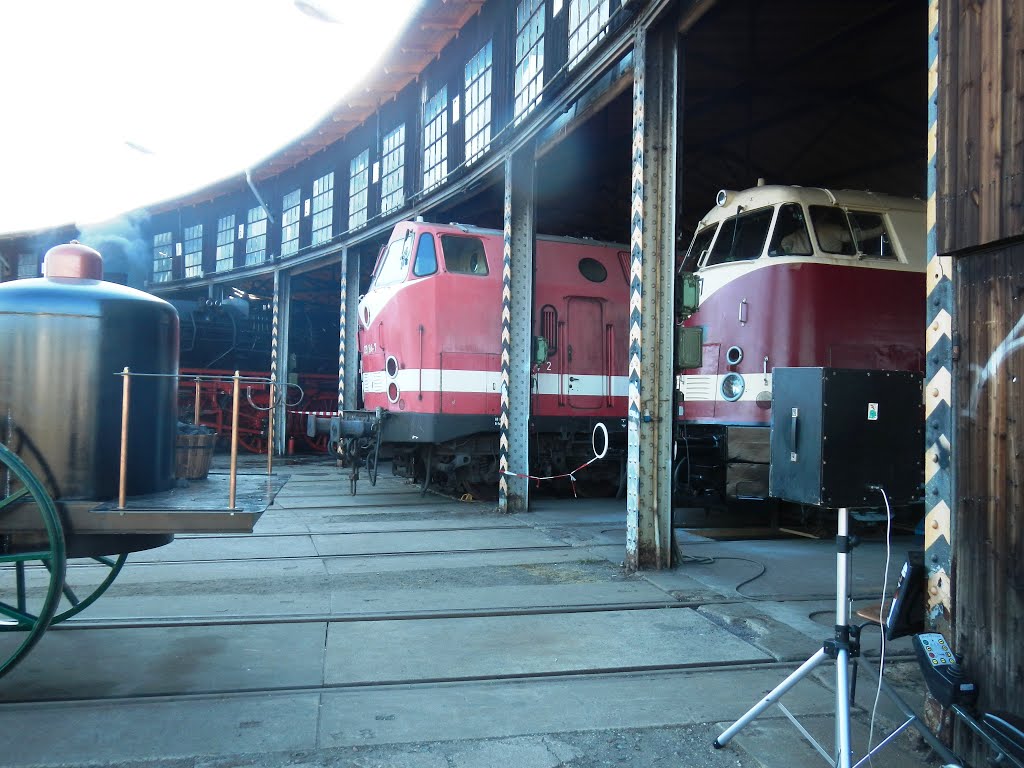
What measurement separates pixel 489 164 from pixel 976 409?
28.1 ft

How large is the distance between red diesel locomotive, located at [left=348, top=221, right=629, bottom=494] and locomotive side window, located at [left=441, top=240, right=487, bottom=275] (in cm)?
2

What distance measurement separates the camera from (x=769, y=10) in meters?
7.64

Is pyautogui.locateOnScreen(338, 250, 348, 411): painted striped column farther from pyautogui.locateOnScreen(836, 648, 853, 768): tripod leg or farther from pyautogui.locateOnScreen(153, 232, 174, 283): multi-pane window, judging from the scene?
pyautogui.locateOnScreen(836, 648, 853, 768): tripod leg

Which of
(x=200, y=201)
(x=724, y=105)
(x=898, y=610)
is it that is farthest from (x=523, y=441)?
(x=200, y=201)

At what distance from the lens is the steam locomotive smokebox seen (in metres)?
3.14

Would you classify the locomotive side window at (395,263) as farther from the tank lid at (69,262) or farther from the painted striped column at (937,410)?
the painted striped column at (937,410)

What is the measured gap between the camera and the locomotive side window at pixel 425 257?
10.3 meters

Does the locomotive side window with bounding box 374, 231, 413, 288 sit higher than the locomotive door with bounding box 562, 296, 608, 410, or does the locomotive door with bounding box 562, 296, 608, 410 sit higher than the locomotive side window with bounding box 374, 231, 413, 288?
the locomotive side window with bounding box 374, 231, 413, 288

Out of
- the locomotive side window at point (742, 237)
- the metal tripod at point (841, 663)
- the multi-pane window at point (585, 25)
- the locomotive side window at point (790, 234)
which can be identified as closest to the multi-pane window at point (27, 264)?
the multi-pane window at point (585, 25)

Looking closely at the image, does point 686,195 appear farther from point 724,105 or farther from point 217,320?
point 217,320

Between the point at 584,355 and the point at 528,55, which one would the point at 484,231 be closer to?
the point at 584,355

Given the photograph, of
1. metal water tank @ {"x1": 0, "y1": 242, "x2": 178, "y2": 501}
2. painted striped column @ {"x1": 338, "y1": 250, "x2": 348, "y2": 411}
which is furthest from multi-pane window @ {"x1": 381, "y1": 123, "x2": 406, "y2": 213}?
metal water tank @ {"x1": 0, "y1": 242, "x2": 178, "y2": 501}

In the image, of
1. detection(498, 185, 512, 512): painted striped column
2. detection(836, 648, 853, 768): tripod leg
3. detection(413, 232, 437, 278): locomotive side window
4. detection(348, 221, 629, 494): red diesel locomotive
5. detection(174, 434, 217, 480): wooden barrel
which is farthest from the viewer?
detection(413, 232, 437, 278): locomotive side window

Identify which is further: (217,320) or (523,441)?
(217,320)
